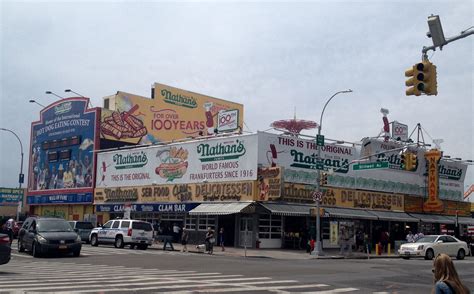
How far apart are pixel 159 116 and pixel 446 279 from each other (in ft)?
213

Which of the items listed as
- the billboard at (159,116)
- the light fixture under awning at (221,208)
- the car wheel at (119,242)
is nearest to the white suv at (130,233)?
the car wheel at (119,242)

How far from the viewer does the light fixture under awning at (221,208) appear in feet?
120

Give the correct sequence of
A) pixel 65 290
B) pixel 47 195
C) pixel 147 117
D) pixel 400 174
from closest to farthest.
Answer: pixel 65 290, pixel 400 174, pixel 47 195, pixel 147 117

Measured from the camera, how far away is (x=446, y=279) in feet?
18.7

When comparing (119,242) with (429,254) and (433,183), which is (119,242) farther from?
(433,183)

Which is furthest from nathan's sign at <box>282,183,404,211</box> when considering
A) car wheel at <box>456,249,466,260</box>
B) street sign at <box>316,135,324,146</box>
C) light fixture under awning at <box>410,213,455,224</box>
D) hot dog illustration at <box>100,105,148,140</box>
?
hot dog illustration at <box>100,105,148,140</box>

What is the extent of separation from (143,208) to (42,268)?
27.0m

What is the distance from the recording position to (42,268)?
18688 millimetres

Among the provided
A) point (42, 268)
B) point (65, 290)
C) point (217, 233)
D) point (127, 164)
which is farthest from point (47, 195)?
point (65, 290)

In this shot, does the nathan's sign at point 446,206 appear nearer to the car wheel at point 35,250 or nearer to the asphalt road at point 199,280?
the asphalt road at point 199,280

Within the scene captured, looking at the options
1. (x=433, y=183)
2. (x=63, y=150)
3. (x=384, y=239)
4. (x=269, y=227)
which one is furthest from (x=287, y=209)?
(x=63, y=150)

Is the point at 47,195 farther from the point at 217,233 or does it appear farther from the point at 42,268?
the point at 42,268

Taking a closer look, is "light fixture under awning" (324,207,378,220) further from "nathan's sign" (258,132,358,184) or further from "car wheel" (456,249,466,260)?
"car wheel" (456,249,466,260)

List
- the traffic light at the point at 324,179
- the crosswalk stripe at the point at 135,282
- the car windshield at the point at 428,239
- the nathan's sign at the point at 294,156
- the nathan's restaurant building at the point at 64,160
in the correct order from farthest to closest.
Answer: the nathan's restaurant building at the point at 64,160
the nathan's sign at the point at 294,156
the traffic light at the point at 324,179
the car windshield at the point at 428,239
the crosswalk stripe at the point at 135,282
